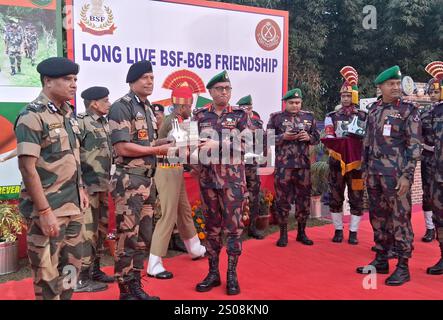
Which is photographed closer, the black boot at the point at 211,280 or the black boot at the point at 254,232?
the black boot at the point at 211,280

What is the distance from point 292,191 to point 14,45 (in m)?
3.76

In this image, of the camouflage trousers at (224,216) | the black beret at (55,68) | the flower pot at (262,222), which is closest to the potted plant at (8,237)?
the camouflage trousers at (224,216)

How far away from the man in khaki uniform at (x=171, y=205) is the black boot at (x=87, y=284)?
0.53 meters

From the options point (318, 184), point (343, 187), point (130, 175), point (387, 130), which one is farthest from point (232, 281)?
point (318, 184)

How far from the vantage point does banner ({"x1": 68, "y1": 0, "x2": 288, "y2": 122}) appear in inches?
209

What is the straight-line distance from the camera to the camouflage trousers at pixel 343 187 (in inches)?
216

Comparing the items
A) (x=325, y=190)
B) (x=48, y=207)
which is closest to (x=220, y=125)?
(x=48, y=207)

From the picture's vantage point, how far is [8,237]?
15.0 ft

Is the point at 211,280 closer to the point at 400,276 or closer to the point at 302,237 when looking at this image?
the point at 400,276

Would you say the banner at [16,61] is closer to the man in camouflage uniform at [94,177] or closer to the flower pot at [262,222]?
the man in camouflage uniform at [94,177]

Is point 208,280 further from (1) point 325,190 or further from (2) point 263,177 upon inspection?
(1) point 325,190

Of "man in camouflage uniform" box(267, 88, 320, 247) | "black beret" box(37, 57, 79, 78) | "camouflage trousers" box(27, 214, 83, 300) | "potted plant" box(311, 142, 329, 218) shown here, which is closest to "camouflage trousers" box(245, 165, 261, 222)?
"man in camouflage uniform" box(267, 88, 320, 247)

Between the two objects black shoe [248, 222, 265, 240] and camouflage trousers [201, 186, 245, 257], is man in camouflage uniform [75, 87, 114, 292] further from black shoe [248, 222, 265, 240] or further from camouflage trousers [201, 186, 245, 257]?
black shoe [248, 222, 265, 240]

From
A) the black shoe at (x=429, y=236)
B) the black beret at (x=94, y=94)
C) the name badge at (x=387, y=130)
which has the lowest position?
the black shoe at (x=429, y=236)
